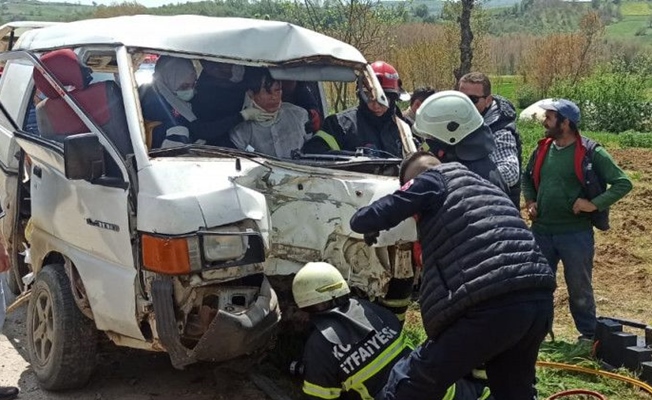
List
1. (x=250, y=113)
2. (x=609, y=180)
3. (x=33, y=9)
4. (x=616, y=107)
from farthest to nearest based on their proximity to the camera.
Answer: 1. (x=33, y=9)
2. (x=616, y=107)
3. (x=609, y=180)
4. (x=250, y=113)

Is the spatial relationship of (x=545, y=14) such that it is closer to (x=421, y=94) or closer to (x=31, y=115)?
(x=421, y=94)

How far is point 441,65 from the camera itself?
2995cm

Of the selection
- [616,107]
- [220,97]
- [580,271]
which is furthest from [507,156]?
[616,107]

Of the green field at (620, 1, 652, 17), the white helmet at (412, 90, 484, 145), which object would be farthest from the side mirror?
the green field at (620, 1, 652, 17)

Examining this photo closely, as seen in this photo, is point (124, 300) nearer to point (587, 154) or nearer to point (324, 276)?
point (324, 276)

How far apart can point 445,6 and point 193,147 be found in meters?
19.0

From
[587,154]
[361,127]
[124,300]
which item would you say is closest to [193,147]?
[124,300]

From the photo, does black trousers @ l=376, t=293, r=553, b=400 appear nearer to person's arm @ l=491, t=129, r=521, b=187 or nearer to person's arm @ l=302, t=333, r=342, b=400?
person's arm @ l=302, t=333, r=342, b=400

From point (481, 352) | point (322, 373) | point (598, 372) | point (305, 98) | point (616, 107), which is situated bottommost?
point (616, 107)

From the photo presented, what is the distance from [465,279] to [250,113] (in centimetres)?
243

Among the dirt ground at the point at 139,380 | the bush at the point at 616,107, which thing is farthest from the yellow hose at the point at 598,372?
the bush at the point at 616,107

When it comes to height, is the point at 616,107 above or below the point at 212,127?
below

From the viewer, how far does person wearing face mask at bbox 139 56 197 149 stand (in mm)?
4816

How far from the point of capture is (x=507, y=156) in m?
5.76
